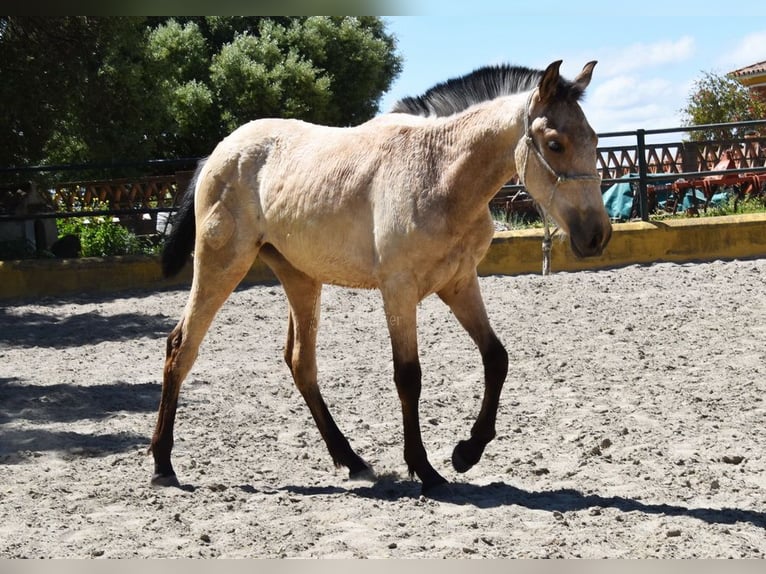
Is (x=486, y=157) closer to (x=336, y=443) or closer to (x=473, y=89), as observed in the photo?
(x=473, y=89)

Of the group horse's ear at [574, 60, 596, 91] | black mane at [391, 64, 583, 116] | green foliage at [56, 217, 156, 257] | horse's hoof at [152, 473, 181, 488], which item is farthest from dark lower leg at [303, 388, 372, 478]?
green foliage at [56, 217, 156, 257]

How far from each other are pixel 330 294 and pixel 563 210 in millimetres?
6878

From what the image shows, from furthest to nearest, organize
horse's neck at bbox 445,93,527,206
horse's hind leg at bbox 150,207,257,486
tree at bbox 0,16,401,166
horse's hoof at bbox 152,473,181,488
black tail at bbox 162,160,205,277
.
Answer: tree at bbox 0,16,401,166
black tail at bbox 162,160,205,277
horse's hind leg at bbox 150,207,257,486
horse's hoof at bbox 152,473,181,488
horse's neck at bbox 445,93,527,206

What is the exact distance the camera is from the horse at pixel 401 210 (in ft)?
15.1

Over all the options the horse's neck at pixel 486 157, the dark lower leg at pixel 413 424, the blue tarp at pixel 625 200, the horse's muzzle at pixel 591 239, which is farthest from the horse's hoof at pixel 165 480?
the blue tarp at pixel 625 200

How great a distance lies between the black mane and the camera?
16.4 ft

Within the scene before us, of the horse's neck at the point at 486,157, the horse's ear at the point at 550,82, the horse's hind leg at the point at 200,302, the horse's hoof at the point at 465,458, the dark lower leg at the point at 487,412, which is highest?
the horse's ear at the point at 550,82

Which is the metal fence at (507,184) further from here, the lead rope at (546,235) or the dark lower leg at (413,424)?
the dark lower leg at (413,424)

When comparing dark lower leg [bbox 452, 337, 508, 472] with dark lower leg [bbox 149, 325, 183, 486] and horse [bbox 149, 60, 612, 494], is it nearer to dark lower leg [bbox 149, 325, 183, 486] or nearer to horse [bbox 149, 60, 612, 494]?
horse [bbox 149, 60, 612, 494]

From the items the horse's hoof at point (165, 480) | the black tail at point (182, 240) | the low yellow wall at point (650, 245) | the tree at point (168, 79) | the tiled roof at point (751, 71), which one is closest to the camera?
the horse's hoof at point (165, 480)

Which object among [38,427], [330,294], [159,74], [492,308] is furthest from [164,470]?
[159,74]

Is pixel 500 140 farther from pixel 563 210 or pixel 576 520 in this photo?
pixel 576 520

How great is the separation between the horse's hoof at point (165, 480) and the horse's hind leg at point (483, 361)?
58.7 inches

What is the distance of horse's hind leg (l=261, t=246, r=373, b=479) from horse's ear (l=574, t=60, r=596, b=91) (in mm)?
1976
